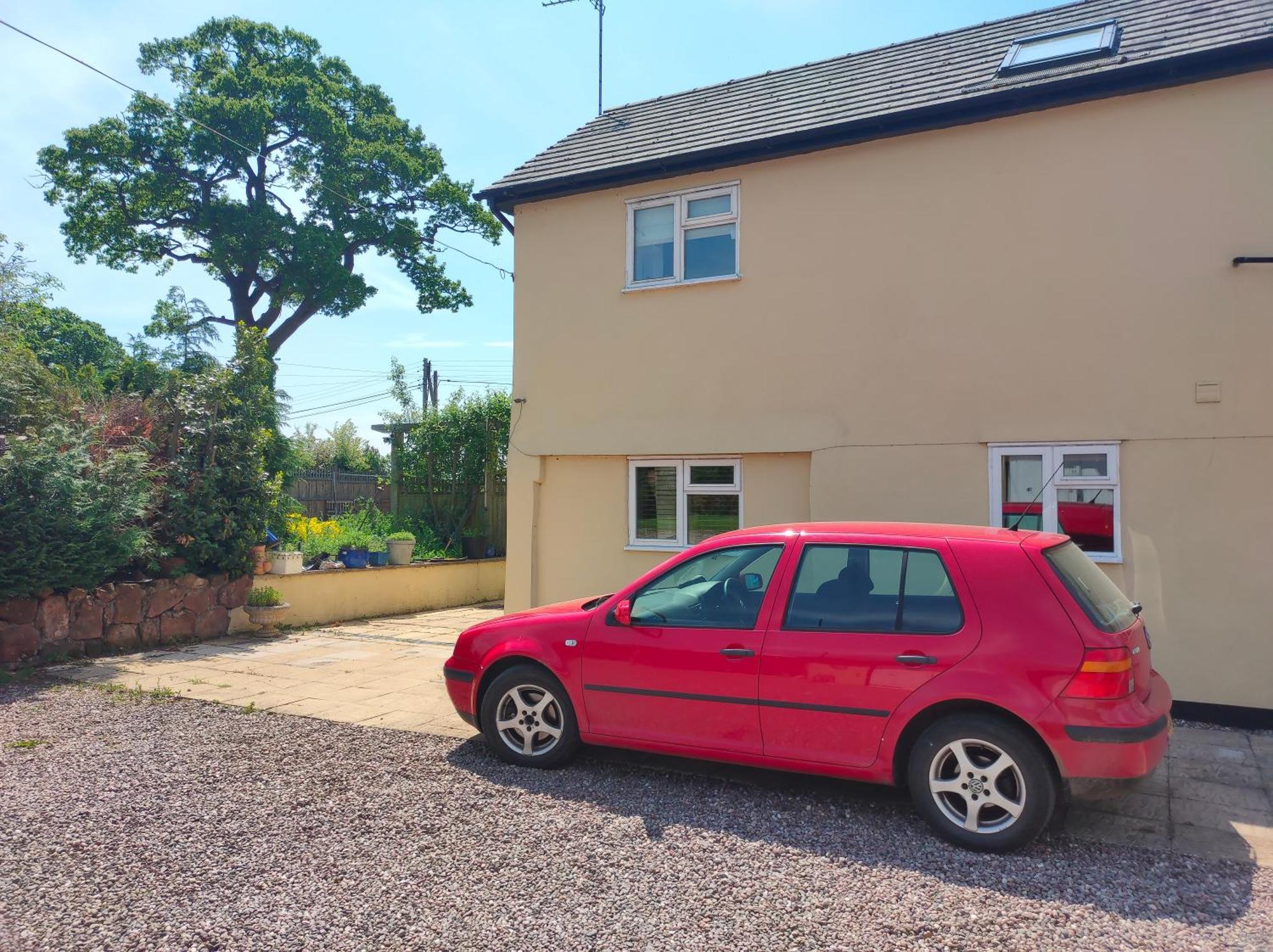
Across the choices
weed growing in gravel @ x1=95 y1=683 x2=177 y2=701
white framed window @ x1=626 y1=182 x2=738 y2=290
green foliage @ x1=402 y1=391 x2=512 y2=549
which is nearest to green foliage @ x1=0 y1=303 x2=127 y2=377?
green foliage @ x1=402 y1=391 x2=512 y2=549

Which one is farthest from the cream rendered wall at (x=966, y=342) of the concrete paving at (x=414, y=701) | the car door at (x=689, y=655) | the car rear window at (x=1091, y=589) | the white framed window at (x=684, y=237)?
the car door at (x=689, y=655)

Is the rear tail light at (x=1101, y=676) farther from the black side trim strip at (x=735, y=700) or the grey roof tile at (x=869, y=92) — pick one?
the grey roof tile at (x=869, y=92)

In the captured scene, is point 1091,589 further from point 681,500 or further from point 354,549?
point 354,549

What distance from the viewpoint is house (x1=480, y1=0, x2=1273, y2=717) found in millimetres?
6863

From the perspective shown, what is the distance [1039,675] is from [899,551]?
93cm

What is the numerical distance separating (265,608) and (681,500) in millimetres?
5641

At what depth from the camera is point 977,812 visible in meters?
4.23

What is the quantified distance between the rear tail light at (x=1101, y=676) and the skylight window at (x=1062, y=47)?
20.0 ft

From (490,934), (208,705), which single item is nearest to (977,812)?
(490,934)

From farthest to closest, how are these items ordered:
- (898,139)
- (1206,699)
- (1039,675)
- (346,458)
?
(346,458) → (898,139) → (1206,699) → (1039,675)

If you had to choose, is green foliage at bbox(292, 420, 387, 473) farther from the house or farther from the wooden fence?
the house

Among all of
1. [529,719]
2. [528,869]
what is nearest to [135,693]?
[529,719]

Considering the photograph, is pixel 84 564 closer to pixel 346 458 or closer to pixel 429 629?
pixel 429 629

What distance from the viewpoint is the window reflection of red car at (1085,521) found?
23.5 feet
